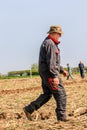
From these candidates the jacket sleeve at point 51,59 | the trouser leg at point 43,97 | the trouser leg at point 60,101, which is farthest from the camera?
the trouser leg at point 43,97

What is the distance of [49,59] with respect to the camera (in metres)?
8.01

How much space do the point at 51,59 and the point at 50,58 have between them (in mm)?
24

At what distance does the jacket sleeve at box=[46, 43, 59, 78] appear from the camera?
800cm

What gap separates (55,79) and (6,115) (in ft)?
8.31

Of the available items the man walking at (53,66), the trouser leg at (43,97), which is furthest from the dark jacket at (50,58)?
the trouser leg at (43,97)

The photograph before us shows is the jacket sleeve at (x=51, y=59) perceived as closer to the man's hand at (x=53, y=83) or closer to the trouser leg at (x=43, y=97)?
the man's hand at (x=53, y=83)

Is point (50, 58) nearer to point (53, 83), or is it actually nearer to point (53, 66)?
point (53, 66)

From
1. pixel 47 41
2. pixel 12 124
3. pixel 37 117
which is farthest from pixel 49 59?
pixel 37 117

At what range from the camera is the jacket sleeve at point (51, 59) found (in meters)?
8.00

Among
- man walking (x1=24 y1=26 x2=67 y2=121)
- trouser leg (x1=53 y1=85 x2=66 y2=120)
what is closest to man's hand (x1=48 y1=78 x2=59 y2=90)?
man walking (x1=24 y1=26 x2=67 y2=121)

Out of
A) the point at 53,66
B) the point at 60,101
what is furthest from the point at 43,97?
the point at 53,66

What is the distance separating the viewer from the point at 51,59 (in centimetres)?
799

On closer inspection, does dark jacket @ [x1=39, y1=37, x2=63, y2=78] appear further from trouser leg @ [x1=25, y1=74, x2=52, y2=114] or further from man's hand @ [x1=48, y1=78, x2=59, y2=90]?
trouser leg @ [x1=25, y1=74, x2=52, y2=114]

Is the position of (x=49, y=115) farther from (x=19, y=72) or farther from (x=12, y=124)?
(x=19, y=72)
